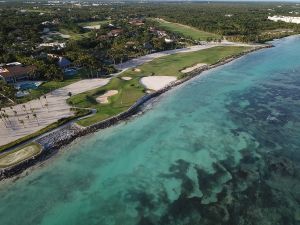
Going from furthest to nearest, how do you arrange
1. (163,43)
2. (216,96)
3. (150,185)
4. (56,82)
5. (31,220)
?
(163,43), (56,82), (216,96), (150,185), (31,220)

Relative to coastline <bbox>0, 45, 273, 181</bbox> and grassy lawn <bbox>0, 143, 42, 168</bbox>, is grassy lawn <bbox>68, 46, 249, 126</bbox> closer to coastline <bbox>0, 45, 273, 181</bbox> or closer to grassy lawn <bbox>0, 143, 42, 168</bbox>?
coastline <bbox>0, 45, 273, 181</bbox>

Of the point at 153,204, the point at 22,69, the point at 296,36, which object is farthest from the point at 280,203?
the point at 296,36

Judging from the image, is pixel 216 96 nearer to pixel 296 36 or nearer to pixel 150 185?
pixel 150 185

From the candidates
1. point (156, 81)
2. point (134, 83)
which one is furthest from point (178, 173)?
point (156, 81)

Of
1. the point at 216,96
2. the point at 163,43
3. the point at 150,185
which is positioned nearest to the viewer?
the point at 150,185

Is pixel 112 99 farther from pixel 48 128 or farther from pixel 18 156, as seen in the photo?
pixel 18 156

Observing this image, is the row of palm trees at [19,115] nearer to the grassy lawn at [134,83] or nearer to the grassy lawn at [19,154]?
the grassy lawn at [134,83]
